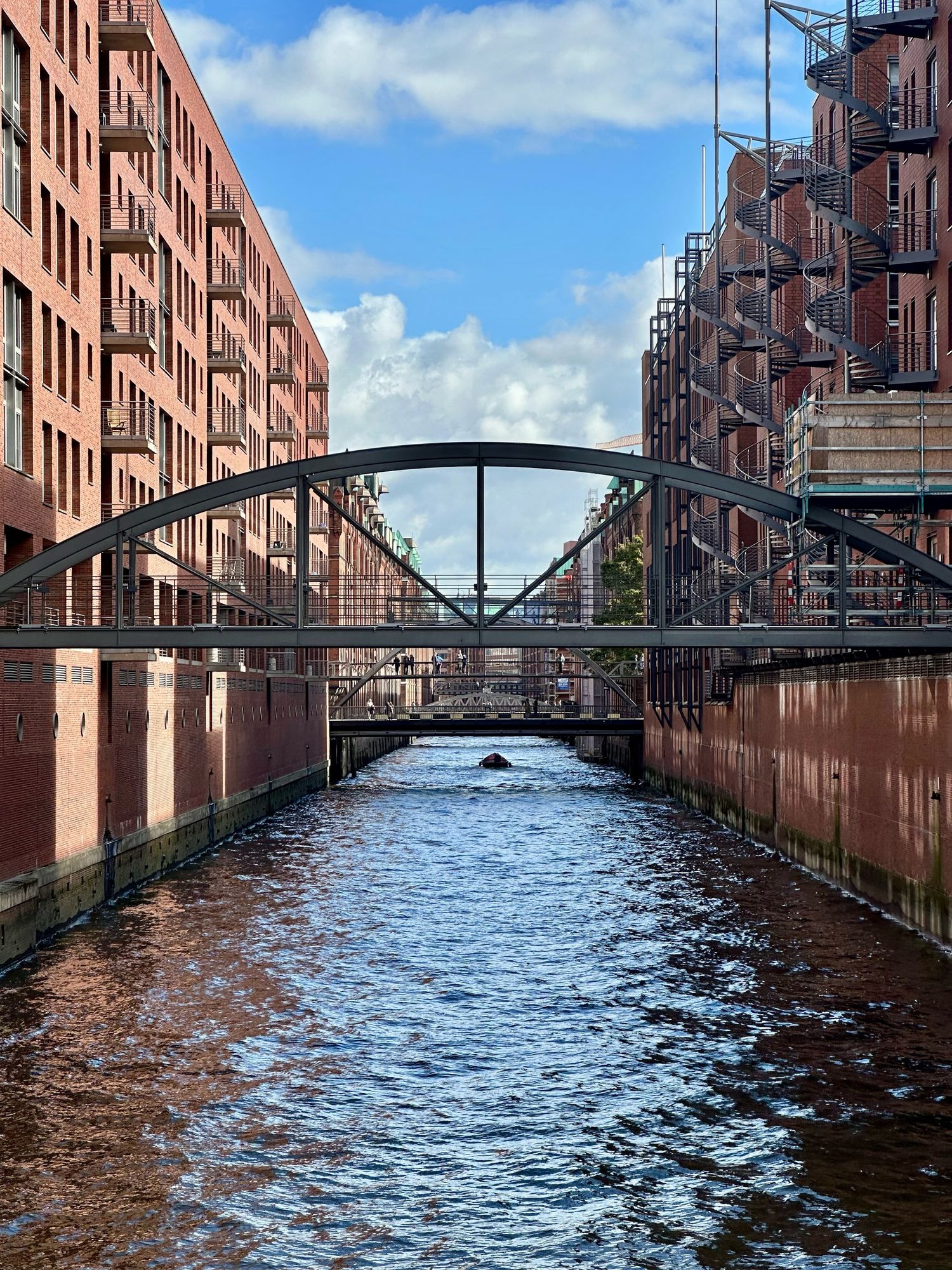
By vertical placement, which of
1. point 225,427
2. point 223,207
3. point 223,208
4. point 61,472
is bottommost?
point 61,472

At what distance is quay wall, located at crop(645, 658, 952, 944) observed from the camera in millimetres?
26016

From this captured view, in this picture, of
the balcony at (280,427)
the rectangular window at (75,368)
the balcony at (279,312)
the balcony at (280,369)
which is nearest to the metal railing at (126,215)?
the rectangular window at (75,368)

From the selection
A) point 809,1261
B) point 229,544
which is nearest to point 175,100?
point 229,544

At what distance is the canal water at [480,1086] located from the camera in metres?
13.9

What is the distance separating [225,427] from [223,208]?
7423 mm

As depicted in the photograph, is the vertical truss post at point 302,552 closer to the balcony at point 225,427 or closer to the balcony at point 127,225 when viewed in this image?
the balcony at point 127,225

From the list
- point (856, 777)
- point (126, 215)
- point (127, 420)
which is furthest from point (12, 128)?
point (856, 777)

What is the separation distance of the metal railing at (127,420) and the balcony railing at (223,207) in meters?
14.9

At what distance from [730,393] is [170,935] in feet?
118

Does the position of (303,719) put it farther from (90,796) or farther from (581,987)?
(581,987)

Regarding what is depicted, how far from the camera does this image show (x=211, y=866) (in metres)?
40.4

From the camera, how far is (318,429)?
296 feet

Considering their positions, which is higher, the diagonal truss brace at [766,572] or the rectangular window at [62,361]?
the rectangular window at [62,361]

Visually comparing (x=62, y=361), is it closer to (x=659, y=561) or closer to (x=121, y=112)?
(x=121, y=112)
